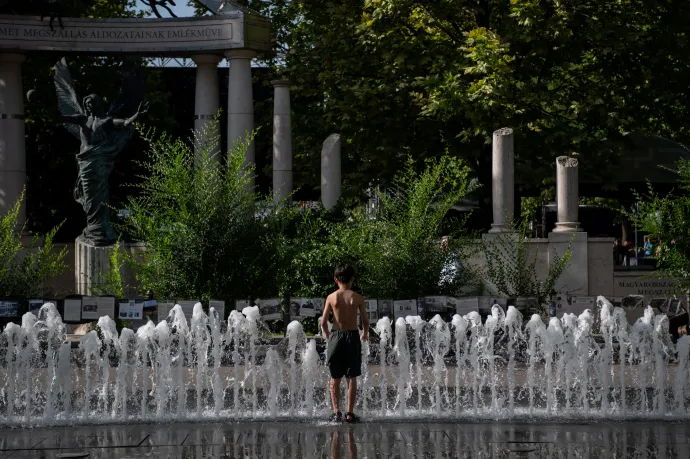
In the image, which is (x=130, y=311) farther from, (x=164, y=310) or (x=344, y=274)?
(x=344, y=274)

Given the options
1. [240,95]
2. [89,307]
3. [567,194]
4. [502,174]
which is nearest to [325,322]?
[89,307]

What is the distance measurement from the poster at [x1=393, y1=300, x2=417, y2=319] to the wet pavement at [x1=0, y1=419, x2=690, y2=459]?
5.15 m

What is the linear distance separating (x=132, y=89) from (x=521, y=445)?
1526 centimetres

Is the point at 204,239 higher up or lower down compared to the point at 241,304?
higher up

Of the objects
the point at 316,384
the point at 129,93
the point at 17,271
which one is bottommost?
the point at 316,384

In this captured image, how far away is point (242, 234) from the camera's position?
18.0 m

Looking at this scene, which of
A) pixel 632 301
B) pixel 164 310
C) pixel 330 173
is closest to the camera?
pixel 164 310

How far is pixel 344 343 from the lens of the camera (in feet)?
38.8

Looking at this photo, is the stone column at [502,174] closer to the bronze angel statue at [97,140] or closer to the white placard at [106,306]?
the bronze angel statue at [97,140]

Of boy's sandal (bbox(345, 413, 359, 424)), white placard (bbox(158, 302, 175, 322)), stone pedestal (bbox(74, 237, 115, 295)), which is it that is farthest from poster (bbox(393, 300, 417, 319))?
stone pedestal (bbox(74, 237, 115, 295))

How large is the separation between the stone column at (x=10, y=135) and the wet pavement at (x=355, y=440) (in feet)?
52.2

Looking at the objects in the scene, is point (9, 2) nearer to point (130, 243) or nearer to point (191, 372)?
point (130, 243)

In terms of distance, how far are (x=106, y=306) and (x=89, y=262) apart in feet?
23.7

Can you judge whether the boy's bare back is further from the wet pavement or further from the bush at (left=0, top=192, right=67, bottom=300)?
the bush at (left=0, top=192, right=67, bottom=300)
